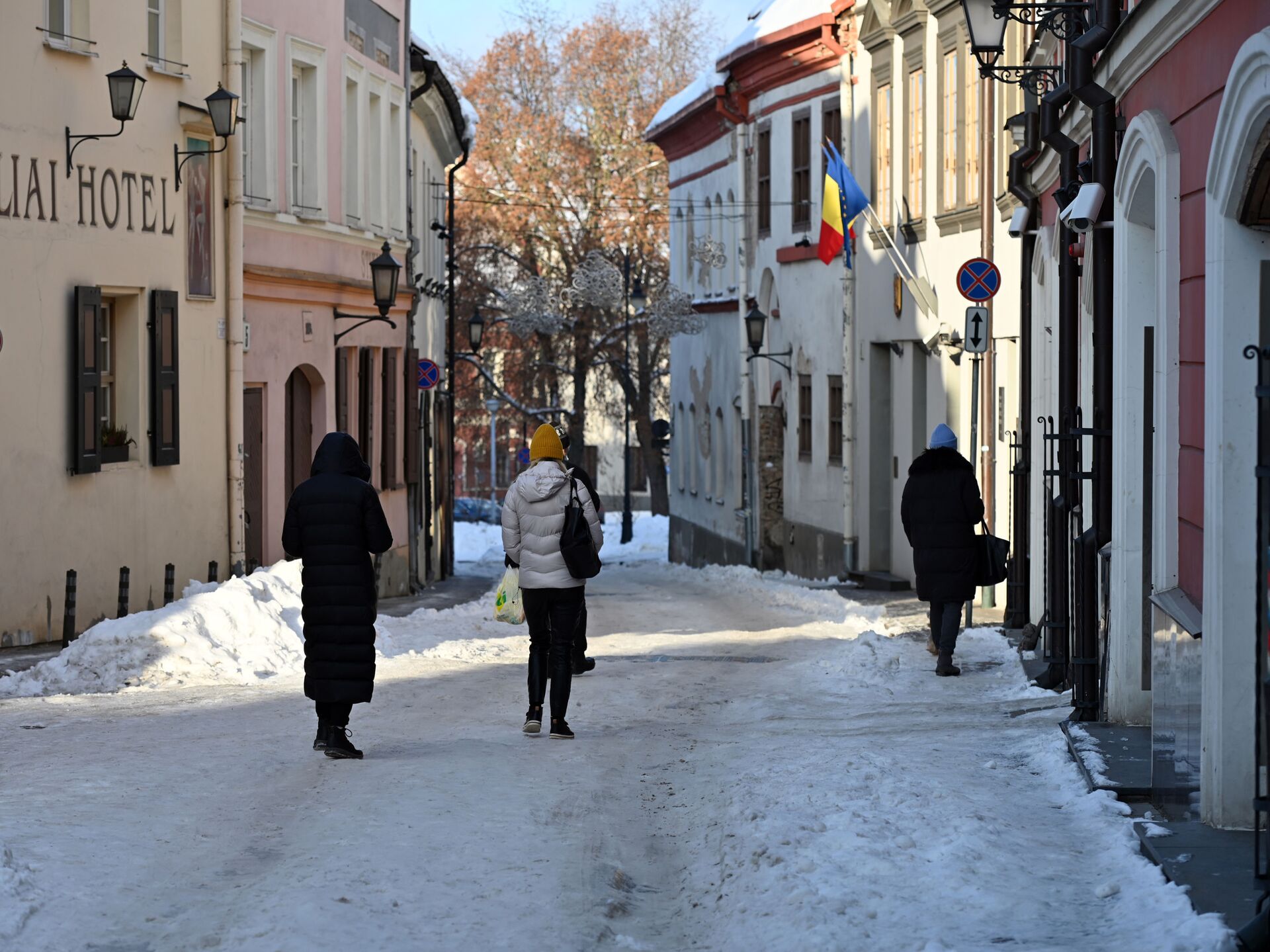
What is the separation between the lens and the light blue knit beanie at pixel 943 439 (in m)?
13.6

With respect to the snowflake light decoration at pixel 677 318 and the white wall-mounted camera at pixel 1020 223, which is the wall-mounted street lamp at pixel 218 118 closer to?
the white wall-mounted camera at pixel 1020 223

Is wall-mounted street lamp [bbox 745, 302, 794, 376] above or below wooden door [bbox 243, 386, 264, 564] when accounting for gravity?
above

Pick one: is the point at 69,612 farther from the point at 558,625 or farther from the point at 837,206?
the point at 837,206

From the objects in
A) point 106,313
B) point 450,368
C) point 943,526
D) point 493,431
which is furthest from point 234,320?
point 493,431

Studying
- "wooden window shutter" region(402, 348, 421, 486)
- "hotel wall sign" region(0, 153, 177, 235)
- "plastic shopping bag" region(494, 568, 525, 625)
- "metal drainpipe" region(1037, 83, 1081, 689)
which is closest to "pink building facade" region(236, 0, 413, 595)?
"wooden window shutter" region(402, 348, 421, 486)

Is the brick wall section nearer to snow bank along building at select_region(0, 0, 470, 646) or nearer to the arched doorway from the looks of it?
snow bank along building at select_region(0, 0, 470, 646)

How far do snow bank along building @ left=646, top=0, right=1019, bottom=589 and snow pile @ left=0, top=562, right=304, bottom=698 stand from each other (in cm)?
633

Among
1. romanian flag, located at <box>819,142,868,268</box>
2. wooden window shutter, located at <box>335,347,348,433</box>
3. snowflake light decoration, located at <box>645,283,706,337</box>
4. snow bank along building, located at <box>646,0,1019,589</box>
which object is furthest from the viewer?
snowflake light decoration, located at <box>645,283,706,337</box>

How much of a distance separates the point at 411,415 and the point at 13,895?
22022 mm

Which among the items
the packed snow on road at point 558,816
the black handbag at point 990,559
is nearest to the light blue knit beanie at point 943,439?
the black handbag at point 990,559

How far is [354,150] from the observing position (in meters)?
24.3

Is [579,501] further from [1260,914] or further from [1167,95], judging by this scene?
[1260,914]

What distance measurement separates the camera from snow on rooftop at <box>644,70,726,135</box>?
32750mm

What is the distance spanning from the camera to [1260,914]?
5.20m
